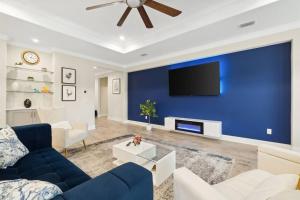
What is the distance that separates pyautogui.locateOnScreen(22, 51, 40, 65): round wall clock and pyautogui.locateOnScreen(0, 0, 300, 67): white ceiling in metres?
0.24

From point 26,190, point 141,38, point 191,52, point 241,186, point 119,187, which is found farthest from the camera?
point 191,52

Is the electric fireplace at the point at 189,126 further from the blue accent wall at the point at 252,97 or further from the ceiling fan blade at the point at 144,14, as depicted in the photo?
the ceiling fan blade at the point at 144,14

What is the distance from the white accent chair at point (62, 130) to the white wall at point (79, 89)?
1.67 feet

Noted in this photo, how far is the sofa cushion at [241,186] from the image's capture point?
1.07m

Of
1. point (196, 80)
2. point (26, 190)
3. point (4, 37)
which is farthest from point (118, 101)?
point (26, 190)

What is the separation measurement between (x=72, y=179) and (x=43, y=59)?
4.25 metres

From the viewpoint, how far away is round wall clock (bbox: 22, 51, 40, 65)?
3.83 metres

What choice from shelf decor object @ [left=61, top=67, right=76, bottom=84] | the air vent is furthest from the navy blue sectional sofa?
the air vent

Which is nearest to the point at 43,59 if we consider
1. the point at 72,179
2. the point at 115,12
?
the point at 115,12

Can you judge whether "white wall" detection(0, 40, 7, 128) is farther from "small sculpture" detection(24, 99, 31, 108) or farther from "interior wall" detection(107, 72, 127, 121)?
"interior wall" detection(107, 72, 127, 121)

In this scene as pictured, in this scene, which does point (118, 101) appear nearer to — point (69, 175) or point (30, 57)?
point (30, 57)

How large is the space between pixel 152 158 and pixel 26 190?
173cm

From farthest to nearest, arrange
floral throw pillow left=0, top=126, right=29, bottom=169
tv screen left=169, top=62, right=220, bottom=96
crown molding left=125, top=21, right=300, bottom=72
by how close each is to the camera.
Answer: tv screen left=169, top=62, right=220, bottom=96 < crown molding left=125, top=21, right=300, bottom=72 < floral throw pillow left=0, top=126, right=29, bottom=169

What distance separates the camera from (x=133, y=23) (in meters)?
3.34
